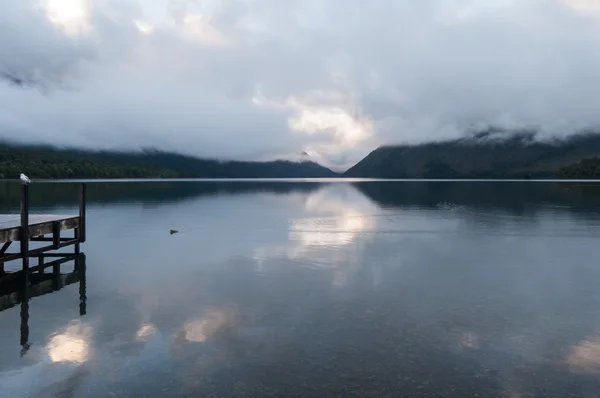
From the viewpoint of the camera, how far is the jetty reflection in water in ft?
74.7

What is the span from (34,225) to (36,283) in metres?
5.61

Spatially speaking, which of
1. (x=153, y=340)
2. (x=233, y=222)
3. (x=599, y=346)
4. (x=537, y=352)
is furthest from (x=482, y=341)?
(x=233, y=222)

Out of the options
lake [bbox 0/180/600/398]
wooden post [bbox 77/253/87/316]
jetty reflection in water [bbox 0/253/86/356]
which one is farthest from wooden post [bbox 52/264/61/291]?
lake [bbox 0/180/600/398]

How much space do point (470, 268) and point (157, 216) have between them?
4706 cm

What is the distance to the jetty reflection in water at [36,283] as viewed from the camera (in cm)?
2278

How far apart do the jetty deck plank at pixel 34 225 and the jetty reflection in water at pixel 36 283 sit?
90.6 inches

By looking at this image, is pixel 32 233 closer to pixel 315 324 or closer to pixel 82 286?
pixel 82 286

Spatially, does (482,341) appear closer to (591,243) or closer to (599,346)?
(599,346)

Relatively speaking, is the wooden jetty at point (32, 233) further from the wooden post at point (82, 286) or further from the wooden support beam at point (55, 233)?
the wooden post at point (82, 286)

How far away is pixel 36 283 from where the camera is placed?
27.5m

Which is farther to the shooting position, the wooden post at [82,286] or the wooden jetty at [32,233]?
the wooden jetty at [32,233]

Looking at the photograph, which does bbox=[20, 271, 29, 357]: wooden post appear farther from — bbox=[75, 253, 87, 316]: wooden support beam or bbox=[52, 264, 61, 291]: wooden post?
bbox=[75, 253, 87, 316]: wooden support beam

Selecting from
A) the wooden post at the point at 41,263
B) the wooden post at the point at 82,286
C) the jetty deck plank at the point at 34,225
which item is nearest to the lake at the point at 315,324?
the wooden post at the point at 82,286

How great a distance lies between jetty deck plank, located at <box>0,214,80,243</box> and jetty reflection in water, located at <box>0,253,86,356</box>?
2.30 m
